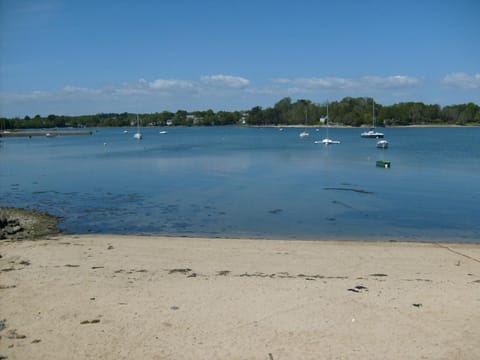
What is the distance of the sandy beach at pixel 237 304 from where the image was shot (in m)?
8.09

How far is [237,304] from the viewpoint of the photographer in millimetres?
10078

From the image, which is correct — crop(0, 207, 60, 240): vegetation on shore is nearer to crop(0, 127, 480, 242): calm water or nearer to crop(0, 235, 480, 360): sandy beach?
crop(0, 127, 480, 242): calm water

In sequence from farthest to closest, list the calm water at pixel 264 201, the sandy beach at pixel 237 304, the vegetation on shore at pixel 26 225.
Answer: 1. the calm water at pixel 264 201
2. the vegetation on shore at pixel 26 225
3. the sandy beach at pixel 237 304

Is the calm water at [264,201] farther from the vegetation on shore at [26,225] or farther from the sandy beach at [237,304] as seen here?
the sandy beach at [237,304]

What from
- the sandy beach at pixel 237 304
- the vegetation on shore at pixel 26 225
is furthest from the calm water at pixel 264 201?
the sandy beach at pixel 237 304

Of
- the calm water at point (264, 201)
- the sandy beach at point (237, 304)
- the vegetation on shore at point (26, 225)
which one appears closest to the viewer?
the sandy beach at point (237, 304)

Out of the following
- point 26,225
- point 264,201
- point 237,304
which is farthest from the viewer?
point 264,201

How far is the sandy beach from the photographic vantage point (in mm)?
8086

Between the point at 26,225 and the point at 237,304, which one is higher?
the point at 237,304

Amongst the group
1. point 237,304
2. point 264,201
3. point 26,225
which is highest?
point 237,304

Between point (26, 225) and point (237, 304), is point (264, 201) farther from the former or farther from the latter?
point (237, 304)

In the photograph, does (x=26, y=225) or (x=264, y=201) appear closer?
(x=26, y=225)

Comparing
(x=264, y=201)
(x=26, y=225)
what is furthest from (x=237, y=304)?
(x=264, y=201)

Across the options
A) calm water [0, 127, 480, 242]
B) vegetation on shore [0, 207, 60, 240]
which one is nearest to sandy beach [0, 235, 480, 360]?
vegetation on shore [0, 207, 60, 240]
